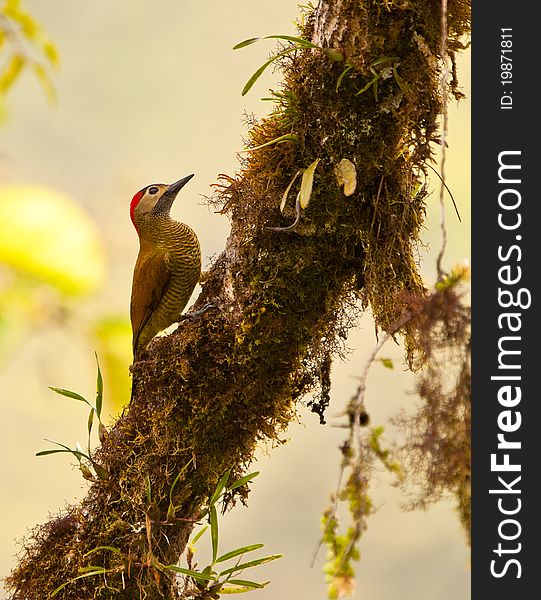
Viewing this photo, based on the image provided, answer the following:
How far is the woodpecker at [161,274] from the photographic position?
2381 millimetres

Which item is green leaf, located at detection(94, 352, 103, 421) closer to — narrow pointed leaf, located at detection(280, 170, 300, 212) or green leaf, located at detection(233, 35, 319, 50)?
narrow pointed leaf, located at detection(280, 170, 300, 212)

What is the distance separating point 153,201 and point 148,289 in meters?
0.37

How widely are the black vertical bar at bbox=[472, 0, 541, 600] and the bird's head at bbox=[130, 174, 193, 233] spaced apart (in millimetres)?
1206

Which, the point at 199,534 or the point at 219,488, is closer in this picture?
the point at 219,488

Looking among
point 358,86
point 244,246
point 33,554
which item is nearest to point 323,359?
point 244,246

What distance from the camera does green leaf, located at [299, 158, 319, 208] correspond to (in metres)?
1.51

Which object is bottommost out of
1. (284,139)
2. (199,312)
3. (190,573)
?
(190,573)

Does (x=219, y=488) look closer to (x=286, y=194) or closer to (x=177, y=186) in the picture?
(x=286, y=194)

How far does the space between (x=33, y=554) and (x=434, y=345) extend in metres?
1.10

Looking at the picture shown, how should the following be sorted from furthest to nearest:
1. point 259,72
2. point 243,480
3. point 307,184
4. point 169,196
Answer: point 169,196, point 243,480, point 259,72, point 307,184

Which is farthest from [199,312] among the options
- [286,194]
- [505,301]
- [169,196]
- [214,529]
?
[169,196]

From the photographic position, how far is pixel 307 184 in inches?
60.2

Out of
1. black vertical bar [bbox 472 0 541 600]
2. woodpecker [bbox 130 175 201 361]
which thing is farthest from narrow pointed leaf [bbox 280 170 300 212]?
woodpecker [bbox 130 175 201 361]

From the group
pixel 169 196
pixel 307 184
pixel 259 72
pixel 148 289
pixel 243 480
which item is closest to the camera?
pixel 307 184
